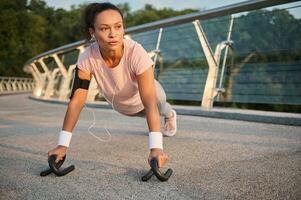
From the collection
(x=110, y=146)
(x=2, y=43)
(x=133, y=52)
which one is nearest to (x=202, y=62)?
(x=110, y=146)

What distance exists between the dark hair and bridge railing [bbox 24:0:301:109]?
108 inches

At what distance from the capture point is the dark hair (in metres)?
2.04

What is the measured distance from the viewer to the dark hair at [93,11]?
6.71 feet

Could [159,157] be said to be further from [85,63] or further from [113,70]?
[85,63]

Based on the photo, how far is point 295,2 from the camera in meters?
4.11

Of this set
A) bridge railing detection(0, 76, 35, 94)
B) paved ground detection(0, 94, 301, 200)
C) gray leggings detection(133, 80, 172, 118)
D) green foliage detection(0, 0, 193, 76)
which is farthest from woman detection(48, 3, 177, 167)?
green foliage detection(0, 0, 193, 76)

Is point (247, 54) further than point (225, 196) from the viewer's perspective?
Yes

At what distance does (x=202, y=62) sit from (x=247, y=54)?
3.26 feet

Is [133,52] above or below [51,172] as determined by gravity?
above

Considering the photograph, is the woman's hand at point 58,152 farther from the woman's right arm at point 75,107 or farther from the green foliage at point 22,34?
the green foliage at point 22,34

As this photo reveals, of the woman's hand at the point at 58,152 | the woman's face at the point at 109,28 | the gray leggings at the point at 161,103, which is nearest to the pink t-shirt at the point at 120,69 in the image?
the woman's face at the point at 109,28

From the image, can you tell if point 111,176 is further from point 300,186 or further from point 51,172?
point 300,186

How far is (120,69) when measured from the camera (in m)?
2.13

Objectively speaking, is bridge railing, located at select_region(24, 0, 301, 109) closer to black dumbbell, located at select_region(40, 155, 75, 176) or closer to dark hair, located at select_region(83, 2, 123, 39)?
dark hair, located at select_region(83, 2, 123, 39)
